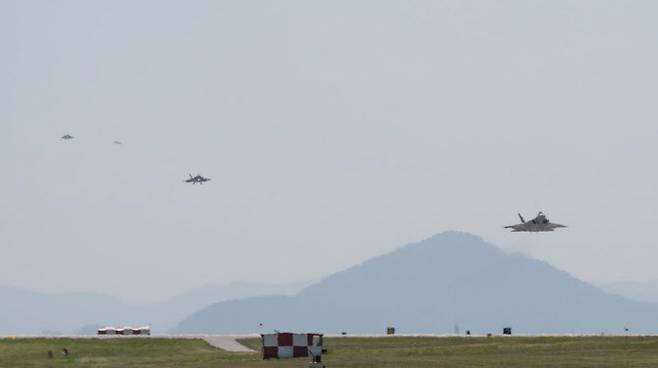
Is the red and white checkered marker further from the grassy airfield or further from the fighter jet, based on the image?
the fighter jet

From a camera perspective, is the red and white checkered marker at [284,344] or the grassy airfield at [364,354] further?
the red and white checkered marker at [284,344]

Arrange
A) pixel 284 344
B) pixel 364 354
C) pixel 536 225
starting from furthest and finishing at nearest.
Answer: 1. pixel 536 225
2. pixel 364 354
3. pixel 284 344

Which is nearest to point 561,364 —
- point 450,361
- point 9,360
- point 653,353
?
point 450,361

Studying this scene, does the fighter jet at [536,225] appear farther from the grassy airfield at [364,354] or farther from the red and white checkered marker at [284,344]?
the red and white checkered marker at [284,344]

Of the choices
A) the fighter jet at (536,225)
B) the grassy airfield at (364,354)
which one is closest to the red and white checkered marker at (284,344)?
the grassy airfield at (364,354)

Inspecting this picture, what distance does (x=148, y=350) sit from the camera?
109 m

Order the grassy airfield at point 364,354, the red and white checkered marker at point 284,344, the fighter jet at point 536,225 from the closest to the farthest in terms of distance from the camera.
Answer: the grassy airfield at point 364,354
the red and white checkered marker at point 284,344
the fighter jet at point 536,225

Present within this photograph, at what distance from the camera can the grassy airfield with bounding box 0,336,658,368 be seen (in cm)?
6594

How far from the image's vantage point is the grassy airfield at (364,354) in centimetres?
6594

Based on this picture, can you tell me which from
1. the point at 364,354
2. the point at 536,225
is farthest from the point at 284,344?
the point at 536,225

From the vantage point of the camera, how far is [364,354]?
81.9 meters

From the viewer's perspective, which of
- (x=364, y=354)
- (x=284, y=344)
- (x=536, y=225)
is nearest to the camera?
(x=284, y=344)

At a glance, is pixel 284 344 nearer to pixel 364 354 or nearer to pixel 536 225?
pixel 364 354

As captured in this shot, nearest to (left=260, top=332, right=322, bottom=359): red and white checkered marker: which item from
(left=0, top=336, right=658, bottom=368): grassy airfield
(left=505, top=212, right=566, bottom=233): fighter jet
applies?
(left=0, top=336, right=658, bottom=368): grassy airfield
